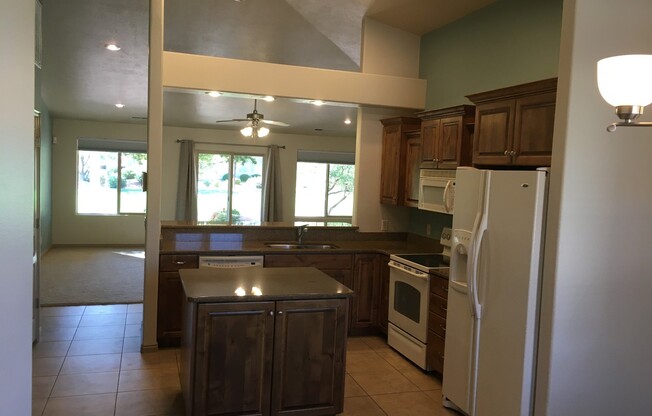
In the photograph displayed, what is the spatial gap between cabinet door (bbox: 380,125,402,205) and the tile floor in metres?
1.45

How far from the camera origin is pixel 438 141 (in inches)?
174

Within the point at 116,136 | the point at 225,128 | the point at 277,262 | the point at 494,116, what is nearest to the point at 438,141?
the point at 494,116

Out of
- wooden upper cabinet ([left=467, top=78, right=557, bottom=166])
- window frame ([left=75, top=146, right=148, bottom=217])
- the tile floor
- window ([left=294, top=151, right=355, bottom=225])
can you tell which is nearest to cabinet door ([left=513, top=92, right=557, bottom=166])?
wooden upper cabinet ([left=467, top=78, right=557, bottom=166])

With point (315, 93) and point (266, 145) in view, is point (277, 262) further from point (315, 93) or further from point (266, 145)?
point (266, 145)

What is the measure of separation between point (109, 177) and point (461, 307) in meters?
8.59

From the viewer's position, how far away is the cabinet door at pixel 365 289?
486 centimetres

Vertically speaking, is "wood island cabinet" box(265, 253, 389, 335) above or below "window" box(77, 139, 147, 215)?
below

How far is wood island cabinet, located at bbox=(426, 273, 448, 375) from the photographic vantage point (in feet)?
12.4

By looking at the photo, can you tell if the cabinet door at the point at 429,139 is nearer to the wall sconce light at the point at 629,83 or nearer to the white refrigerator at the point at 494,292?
the white refrigerator at the point at 494,292

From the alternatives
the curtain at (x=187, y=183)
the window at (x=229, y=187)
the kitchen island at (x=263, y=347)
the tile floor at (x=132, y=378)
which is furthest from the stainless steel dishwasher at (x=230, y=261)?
the curtain at (x=187, y=183)

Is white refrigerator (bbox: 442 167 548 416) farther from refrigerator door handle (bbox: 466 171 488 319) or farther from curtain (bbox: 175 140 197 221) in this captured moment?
curtain (bbox: 175 140 197 221)

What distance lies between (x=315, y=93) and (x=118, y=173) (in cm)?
652

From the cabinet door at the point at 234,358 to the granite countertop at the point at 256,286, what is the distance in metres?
0.05

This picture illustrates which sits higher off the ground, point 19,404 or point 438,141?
point 438,141
